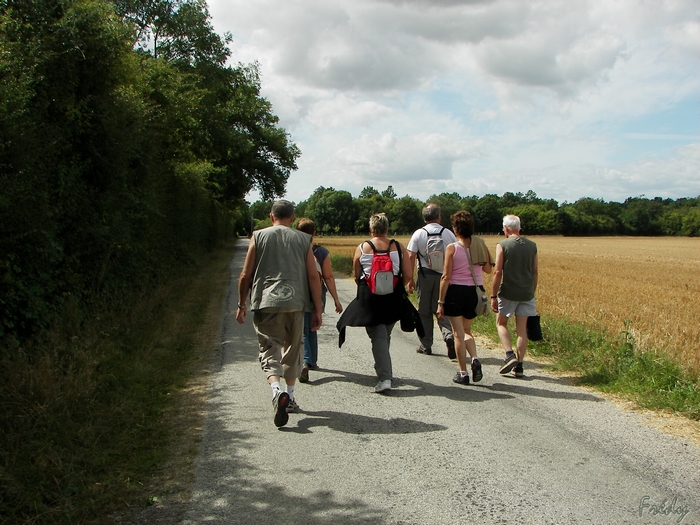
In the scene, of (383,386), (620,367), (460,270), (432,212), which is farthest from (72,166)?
(620,367)

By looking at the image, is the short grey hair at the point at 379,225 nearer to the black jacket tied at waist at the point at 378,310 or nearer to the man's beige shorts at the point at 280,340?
the black jacket tied at waist at the point at 378,310

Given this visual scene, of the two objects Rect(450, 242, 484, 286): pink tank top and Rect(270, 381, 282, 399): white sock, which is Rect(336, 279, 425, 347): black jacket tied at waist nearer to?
Rect(450, 242, 484, 286): pink tank top

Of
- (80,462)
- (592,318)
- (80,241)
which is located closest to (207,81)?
(80,241)

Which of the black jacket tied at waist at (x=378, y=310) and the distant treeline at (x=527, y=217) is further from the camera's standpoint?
the distant treeline at (x=527, y=217)

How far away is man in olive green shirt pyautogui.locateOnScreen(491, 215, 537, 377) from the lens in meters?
6.61

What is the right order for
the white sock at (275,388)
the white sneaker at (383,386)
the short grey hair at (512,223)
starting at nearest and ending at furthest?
1. the white sock at (275,388)
2. the white sneaker at (383,386)
3. the short grey hair at (512,223)

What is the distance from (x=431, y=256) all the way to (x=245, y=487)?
432 centimetres

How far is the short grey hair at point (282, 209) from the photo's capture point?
16.8 feet

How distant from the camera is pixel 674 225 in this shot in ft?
347

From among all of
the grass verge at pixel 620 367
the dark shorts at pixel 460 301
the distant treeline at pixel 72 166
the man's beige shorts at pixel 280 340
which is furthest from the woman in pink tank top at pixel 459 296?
the distant treeline at pixel 72 166

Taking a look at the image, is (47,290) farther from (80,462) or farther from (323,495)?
(323,495)

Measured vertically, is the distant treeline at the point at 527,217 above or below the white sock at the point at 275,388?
above

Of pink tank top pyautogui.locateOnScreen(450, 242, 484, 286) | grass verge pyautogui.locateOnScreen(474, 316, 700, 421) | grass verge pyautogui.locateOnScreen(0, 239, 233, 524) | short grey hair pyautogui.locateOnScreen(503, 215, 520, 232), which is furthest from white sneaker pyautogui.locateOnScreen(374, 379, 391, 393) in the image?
short grey hair pyautogui.locateOnScreen(503, 215, 520, 232)

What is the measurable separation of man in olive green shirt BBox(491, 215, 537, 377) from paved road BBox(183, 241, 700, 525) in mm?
433
